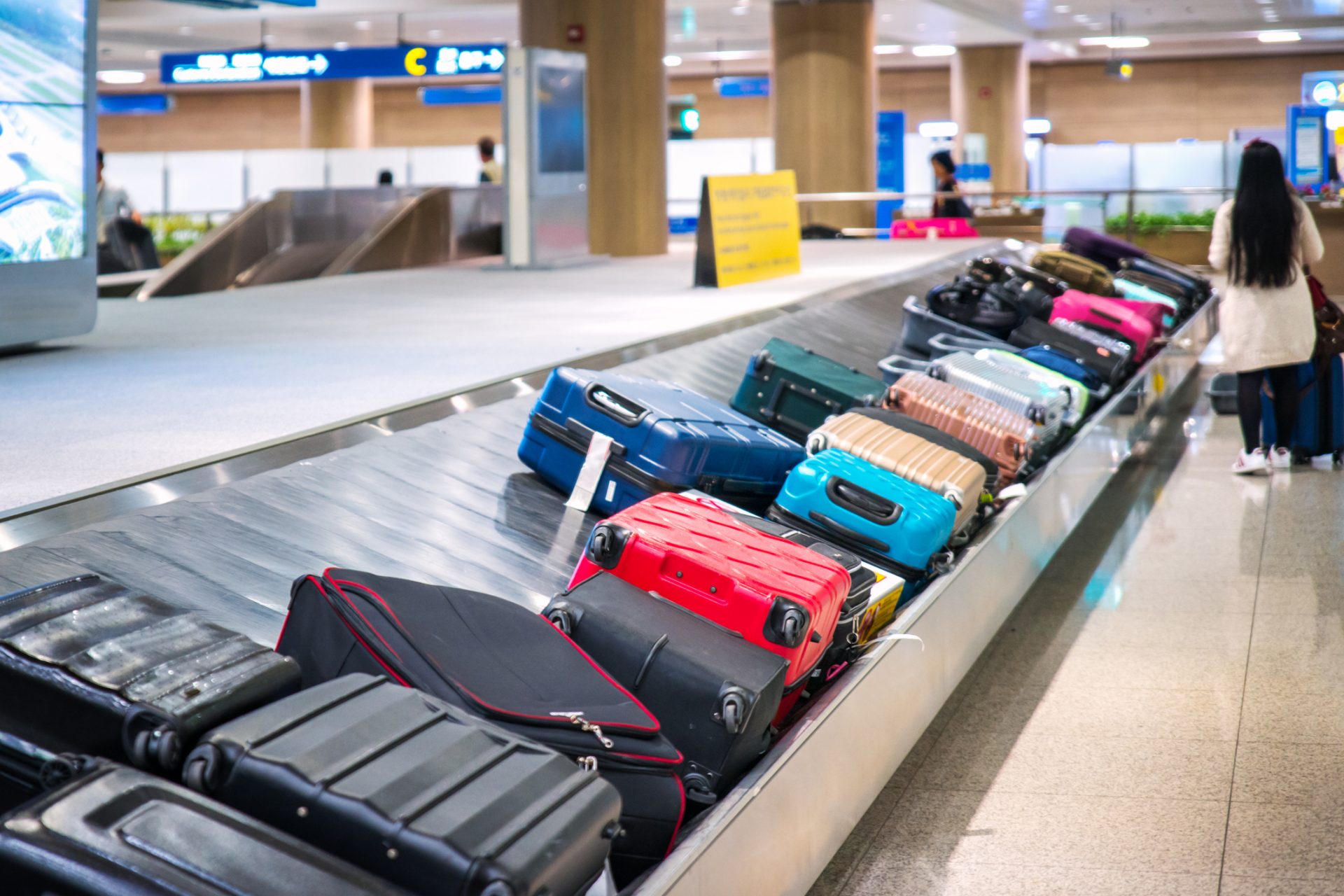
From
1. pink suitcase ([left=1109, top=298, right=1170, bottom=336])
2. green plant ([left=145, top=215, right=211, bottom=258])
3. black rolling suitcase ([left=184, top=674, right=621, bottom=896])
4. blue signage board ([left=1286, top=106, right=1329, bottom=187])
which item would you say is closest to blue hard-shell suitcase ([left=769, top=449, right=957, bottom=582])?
black rolling suitcase ([left=184, top=674, right=621, bottom=896])

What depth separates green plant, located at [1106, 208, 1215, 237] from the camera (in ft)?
51.1

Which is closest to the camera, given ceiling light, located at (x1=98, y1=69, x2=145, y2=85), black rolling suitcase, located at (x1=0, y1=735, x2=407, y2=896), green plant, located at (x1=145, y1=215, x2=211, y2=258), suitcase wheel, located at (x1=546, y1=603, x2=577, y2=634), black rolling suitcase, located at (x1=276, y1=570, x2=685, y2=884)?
black rolling suitcase, located at (x1=0, y1=735, x2=407, y2=896)

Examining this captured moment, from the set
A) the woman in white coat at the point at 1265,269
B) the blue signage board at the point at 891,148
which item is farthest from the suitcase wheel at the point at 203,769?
the blue signage board at the point at 891,148

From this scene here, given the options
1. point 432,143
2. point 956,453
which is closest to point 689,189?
point 432,143

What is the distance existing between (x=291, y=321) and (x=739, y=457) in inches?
170

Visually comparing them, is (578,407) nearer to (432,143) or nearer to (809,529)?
(809,529)

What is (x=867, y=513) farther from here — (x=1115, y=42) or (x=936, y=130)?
(x=936, y=130)

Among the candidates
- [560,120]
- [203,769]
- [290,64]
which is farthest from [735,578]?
[290,64]

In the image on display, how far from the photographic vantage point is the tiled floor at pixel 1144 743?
2.78m

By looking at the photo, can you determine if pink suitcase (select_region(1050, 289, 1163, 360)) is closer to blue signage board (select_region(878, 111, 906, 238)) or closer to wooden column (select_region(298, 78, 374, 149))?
blue signage board (select_region(878, 111, 906, 238))

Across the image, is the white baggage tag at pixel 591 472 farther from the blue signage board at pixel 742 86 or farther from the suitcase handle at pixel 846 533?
the blue signage board at pixel 742 86

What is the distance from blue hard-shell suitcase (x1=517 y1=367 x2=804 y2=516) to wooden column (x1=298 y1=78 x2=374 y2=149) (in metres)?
25.2

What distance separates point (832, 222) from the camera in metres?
17.8

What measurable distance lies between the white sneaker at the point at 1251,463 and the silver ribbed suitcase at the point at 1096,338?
29.3 inches
